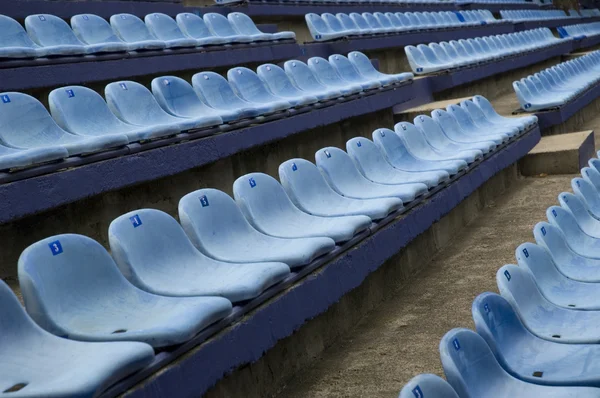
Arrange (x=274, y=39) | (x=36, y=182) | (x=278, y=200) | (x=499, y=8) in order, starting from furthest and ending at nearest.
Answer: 1. (x=499, y=8)
2. (x=274, y=39)
3. (x=278, y=200)
4. (x=36, y=182)

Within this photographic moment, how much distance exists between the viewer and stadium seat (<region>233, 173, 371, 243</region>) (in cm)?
237

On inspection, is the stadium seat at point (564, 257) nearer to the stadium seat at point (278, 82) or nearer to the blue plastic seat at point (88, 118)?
the blue plastic seat at point (88, 118)

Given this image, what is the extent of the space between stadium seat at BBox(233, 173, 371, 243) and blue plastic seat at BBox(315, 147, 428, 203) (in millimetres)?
380

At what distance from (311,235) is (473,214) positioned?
1.65m

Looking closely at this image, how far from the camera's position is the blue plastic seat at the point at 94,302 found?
149 cm

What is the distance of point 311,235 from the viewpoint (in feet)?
7.68

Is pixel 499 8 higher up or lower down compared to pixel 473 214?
higher up

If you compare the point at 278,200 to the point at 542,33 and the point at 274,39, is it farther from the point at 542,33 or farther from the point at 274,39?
the point at 542,33

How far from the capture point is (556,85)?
6.86 meters

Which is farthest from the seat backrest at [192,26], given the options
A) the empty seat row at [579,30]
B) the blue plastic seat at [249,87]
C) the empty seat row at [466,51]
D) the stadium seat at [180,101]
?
Answer: the empty seat row at [579,30]

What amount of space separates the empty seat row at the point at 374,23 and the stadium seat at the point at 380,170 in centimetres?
275

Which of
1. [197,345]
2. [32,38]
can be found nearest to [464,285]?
[197,345]

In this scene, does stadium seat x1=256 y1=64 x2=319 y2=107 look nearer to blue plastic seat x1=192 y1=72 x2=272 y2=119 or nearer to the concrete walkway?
blue plastic seat x1=192 y1=72 x2=272 y2=119

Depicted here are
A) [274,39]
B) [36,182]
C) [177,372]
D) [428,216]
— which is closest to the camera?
[177,372]
